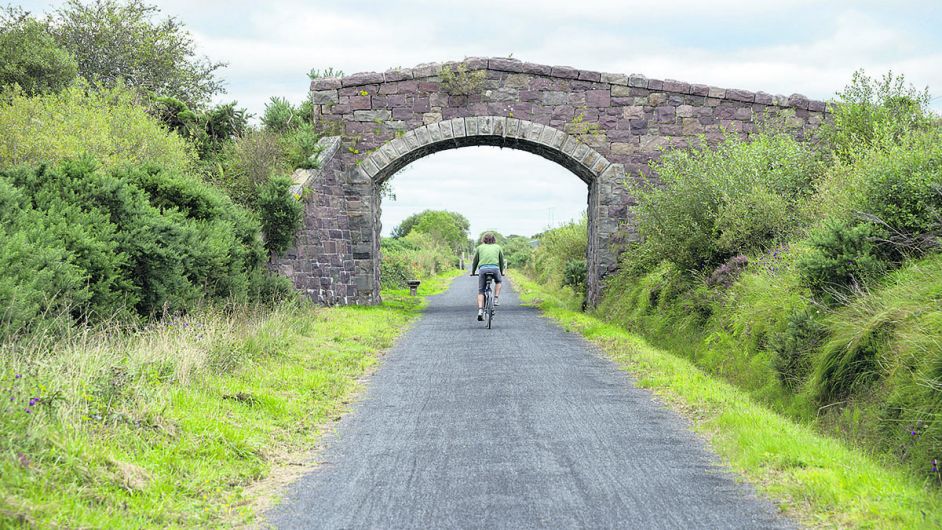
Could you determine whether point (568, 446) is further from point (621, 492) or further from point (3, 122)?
point (3, 122)

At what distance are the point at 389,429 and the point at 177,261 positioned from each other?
5.04 m

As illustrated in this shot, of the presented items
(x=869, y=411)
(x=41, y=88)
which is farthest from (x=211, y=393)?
(x=41, y=88)

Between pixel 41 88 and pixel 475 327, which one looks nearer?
pixel 475 327

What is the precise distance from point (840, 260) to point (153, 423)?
6876 millimetres

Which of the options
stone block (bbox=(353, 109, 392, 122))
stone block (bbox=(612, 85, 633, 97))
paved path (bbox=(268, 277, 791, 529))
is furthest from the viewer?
stone block (bbox=(612, 85, 633, 97))

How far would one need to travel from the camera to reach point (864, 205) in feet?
31.1

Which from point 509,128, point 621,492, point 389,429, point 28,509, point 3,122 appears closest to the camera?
point 28,509

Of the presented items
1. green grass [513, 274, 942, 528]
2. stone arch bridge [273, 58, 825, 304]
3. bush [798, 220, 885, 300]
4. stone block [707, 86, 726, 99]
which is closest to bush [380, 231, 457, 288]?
stone arch bridge [273, 58, 825, 304]

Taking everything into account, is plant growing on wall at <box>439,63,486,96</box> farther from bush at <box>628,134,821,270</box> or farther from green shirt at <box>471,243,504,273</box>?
bush at <box>628,134,821,270</box>

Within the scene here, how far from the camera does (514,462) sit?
6.17m

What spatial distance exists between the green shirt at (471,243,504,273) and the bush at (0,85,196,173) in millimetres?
8900

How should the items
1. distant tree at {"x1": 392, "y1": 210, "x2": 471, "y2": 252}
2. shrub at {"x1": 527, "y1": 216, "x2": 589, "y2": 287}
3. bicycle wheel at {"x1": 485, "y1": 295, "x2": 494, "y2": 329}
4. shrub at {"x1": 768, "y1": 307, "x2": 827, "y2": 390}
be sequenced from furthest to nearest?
distant tree at {"x1": 392, "y1": 210, "x2": 471, "y2": 252}
shrub at {"x1": 527, "y1": 216, "x2": 589, "y2": 287}
bicycle wheel at {"x1": 485, "y1": 295, "x2": 494, "y2": 329}
shrub at {"x1": 768, "y1": 307, "x2": 827, "y2": 390}

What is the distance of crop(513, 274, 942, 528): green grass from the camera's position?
4805 millimetres

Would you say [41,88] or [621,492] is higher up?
[41,88]
